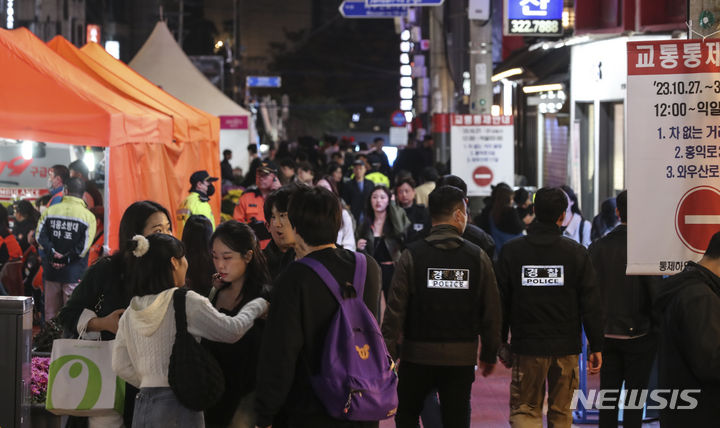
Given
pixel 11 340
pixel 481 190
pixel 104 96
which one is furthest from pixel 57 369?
pixel 481 190

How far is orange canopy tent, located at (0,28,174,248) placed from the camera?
966 cm

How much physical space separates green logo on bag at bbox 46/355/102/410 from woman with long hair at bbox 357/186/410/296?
20.1 ft

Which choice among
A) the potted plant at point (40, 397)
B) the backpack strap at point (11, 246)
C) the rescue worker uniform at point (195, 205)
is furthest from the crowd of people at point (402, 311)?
the backpack strap at point (11, 246)

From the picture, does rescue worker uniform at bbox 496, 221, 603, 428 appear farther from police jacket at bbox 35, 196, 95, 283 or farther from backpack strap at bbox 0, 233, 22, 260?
backpack strap at bbox 0, 233, 22, 260

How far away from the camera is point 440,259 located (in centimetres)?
625

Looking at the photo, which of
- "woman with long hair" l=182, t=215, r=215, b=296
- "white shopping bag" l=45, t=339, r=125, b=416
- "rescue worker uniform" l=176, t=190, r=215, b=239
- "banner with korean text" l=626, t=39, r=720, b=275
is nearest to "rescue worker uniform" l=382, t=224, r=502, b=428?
"banner with korean text" l=626, t=39, r=720, b=275

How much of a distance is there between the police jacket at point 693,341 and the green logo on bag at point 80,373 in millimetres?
2993

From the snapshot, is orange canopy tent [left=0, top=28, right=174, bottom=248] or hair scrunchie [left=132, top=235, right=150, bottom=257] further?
orange canopy tent [left=0, top=28, right=174, bottom=248]

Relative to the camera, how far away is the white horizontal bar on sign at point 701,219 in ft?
18.5

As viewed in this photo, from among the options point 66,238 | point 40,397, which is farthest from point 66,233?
point 40,397

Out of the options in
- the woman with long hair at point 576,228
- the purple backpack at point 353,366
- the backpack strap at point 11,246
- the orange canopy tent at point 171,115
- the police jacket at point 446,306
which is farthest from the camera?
the orange canopy tent at point 171,115

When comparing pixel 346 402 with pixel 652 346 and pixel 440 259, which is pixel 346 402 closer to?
pixel 440 259

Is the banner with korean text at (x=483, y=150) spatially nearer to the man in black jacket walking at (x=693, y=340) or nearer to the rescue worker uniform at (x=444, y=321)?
the rescue worker uniform at (x=444, y=321)

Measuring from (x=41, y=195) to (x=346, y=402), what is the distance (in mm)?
11443
